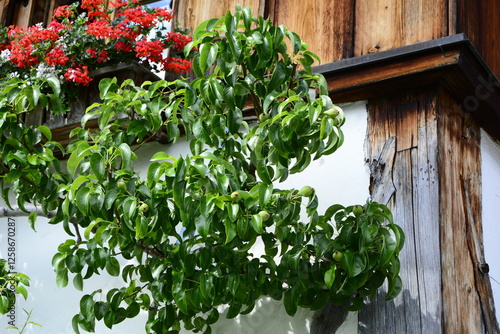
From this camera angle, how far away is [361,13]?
185 inches

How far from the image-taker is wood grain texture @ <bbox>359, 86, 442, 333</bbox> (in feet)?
12.8

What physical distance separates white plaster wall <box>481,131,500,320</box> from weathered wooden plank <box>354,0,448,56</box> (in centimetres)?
71

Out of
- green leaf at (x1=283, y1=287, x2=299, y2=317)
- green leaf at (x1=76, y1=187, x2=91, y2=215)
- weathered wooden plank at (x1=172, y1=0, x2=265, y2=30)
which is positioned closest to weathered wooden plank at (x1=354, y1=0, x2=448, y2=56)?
weathered wooden plank at (x1=172, y1=0, x2=265, y2=30)

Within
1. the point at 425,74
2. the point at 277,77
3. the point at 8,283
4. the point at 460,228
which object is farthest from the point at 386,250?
the point at 8,283

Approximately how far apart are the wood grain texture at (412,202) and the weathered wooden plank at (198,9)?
135 centimetres

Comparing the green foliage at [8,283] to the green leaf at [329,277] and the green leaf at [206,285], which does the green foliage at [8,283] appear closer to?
the green leaf at [206,285]

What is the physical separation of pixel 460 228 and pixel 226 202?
135 centimetres

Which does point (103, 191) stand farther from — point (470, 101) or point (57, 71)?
point (470, 101)

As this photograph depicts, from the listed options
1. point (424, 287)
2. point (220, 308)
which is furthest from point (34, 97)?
point (424, 287)

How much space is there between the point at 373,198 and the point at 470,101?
2.59 feet

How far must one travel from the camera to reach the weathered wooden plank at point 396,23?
173 inches

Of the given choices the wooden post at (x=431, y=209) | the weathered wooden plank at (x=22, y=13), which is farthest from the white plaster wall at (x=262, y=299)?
the weathered wooden plank at (x=22, y=13)

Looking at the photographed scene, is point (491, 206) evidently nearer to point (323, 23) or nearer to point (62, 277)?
point (323, 23)

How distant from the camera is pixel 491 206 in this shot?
4555mm
